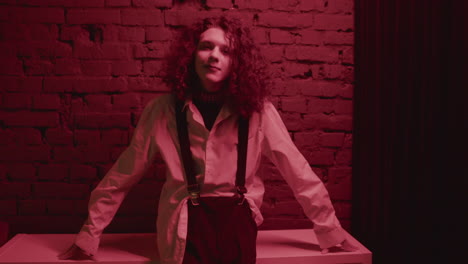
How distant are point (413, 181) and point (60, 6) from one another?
174 cm

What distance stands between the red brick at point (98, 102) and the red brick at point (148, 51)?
25 centimetres

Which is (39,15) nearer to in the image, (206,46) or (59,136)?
(59,136)

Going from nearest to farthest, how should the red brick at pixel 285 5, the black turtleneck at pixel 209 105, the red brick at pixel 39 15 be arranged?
the black turtleneck at pixel 209 105
the red brick at pixel 39 15
the red brick at pixel 285 5

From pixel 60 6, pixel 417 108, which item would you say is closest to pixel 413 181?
pixel 417 108

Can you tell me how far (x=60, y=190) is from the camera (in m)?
2.09

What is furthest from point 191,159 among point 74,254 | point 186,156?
point 74,254

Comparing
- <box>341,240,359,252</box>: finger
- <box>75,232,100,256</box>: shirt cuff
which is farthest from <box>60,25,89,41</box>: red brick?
<box>341,240,359,252</box>: finger

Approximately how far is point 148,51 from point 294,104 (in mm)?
753

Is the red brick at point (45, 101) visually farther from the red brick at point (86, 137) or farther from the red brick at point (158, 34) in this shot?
the red brick at point (158, 34)

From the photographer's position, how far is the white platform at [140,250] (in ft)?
5.40

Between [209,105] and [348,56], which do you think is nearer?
[209,105]

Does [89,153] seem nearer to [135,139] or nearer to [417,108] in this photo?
[135,139]

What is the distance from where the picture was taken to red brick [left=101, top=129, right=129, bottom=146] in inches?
82.1

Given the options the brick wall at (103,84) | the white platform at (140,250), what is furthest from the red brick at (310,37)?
the white platform at (140,250)
